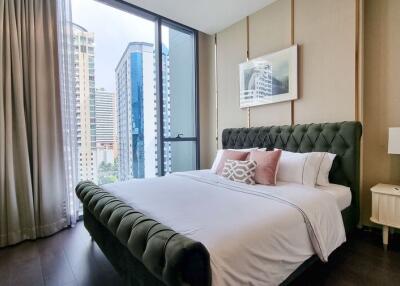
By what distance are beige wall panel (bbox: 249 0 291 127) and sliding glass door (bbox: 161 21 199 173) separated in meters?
1.29

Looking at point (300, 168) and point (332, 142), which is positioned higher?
point (332, 142)

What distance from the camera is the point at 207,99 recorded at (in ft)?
15.0

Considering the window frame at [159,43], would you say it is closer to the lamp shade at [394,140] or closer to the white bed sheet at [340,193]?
the white bed sheet at [340,193]

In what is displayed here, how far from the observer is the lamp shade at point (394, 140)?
215 cm

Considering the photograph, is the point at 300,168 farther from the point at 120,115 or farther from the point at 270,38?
the point at 120,115

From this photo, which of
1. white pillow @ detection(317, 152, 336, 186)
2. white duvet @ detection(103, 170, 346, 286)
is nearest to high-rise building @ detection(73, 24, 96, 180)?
white duvet @ detection(103, 170, 346, 286)

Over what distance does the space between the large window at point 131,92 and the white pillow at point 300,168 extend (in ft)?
7.24

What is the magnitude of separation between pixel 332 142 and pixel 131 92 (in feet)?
10.0

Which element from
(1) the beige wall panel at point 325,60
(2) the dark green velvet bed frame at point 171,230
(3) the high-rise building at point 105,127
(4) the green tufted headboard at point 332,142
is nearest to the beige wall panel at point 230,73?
(2) the dark green velvet bed frame at point 171,230

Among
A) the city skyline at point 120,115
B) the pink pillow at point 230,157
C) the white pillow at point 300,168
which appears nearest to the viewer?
the white pillow at point 300,168

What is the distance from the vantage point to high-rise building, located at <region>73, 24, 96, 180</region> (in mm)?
3221

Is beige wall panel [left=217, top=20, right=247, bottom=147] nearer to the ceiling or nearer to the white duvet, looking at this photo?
the ceiling

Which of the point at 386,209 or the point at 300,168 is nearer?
the point at 386,209

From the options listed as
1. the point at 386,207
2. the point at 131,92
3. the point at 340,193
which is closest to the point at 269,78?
the point at 340,193
